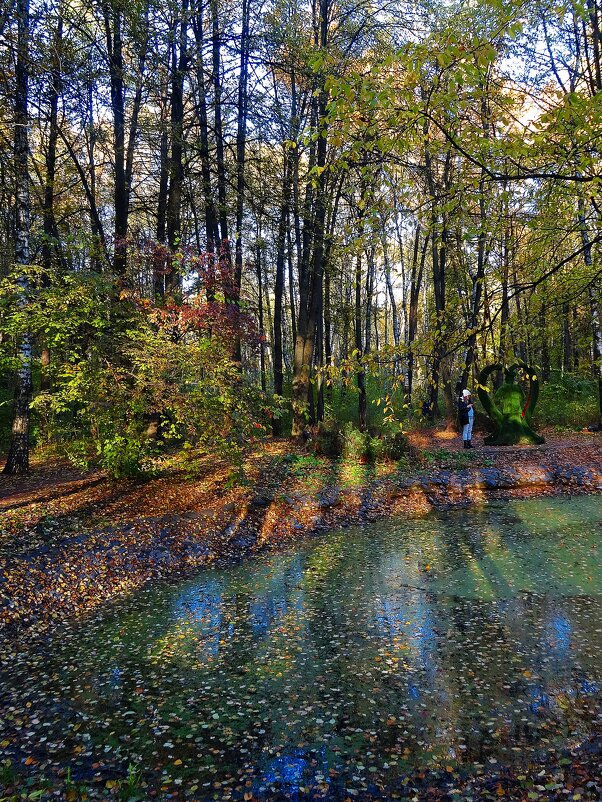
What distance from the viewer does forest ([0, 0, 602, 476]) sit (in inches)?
132

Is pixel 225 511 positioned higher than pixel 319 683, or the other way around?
pixel 225 511

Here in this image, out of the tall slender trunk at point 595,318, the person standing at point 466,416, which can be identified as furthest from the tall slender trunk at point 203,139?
the person standing at point 466,416

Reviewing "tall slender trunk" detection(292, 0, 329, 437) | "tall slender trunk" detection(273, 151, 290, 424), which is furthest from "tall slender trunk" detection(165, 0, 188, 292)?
"tall slender trunk" detection(292, 0, 329, 437)

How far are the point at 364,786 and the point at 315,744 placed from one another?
1.86ft

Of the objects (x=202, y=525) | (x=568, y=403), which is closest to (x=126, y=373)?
(x=202, y=525)

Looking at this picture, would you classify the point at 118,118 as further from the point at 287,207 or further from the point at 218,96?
the point at 287,207

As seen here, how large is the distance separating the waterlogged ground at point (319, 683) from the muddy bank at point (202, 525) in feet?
2.08

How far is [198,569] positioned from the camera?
8297mm

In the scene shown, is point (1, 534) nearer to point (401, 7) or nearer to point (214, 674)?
point (214, 674)

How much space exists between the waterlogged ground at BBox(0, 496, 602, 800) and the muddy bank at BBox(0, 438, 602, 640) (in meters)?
0.63

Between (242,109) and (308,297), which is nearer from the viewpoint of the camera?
(242,109)

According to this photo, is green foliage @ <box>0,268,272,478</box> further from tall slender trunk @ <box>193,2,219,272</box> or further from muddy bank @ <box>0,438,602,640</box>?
tall slender trunk @ <box>193,2,219,272</box>

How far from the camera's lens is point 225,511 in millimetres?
10148

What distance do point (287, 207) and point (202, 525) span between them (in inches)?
363
